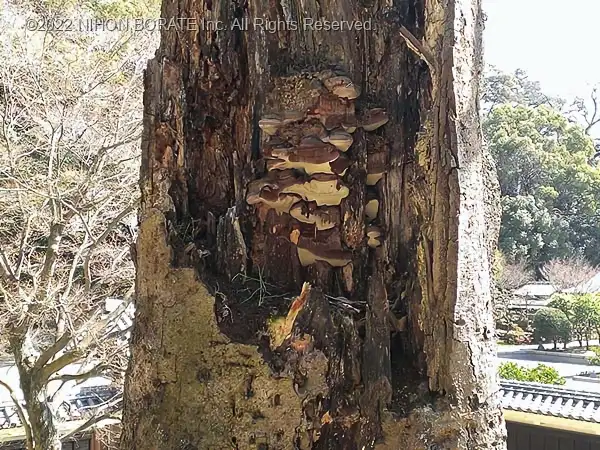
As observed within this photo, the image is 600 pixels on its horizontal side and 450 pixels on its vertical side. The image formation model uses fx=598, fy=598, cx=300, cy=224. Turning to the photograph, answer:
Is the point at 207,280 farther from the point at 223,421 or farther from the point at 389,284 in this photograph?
the point at 389,284

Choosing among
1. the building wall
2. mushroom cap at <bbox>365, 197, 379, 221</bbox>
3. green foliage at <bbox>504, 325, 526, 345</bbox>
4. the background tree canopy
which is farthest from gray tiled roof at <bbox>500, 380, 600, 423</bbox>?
the background tree canopy

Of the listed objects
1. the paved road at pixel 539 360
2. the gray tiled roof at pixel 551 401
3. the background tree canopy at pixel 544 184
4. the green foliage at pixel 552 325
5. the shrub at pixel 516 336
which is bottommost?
the paved road at pixel 539 360

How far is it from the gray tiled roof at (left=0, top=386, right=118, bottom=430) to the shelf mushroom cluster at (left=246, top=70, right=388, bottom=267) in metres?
4.75

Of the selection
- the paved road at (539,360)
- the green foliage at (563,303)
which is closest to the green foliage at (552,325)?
the green foliage at (563,303)

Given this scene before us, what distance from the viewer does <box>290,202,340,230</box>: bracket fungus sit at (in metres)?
1.49

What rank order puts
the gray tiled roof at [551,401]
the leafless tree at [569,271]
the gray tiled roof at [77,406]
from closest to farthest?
the gray tiled roof at [551,401] → the gray tiled roof at [77,406] → the leafless tree at [569,271]

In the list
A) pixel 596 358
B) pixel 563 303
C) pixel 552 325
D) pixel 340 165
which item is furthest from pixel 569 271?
pixel 340 165

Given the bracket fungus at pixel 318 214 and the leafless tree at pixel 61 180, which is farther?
the leafless tree at pixel 61 180

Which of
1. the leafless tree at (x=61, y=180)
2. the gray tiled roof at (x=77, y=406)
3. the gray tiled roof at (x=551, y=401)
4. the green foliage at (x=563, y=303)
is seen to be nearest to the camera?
the leafless tree at (x=61, y=180)

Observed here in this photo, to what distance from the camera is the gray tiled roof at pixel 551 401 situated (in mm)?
4980

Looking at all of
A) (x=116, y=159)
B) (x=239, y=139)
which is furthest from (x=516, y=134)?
(x=239, y=139)

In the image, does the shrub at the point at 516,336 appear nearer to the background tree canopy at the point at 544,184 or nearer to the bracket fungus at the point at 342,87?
the background tree canopy at the point at 544,184

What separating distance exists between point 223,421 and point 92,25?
4750mm

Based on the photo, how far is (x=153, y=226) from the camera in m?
1.48
